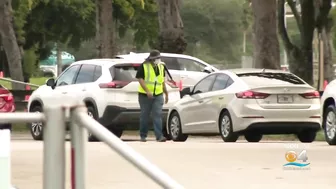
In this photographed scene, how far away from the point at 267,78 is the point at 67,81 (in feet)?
16.8

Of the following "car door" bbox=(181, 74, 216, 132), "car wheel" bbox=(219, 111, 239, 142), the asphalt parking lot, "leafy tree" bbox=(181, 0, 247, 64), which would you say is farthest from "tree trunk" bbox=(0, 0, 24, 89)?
"leafy tree" bbox=(181, 0, 247, 64)

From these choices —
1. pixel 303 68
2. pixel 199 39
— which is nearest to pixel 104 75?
pixel 303 68

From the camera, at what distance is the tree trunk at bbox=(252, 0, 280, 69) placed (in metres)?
25.5

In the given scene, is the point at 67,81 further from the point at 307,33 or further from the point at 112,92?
the point at 307,33

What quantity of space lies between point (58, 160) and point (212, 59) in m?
101

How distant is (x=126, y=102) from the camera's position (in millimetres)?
19703

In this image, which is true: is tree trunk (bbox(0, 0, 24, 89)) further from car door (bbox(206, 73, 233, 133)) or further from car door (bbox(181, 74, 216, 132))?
car door (bbox(206, 73, 233, 133))

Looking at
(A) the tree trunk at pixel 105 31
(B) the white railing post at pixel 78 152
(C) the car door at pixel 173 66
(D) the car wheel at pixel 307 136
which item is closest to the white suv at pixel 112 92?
(D) the car wheel at pixel 307 136

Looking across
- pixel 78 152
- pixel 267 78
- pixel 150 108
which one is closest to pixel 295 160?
pixel 150 108

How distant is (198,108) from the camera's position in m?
19.6

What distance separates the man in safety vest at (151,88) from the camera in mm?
17609

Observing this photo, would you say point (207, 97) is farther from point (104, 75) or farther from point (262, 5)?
point (262, 5)

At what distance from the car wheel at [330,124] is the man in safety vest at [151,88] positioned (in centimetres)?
312

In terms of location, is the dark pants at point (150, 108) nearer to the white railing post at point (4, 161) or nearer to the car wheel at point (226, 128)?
the car wheel at point (226, 128)
